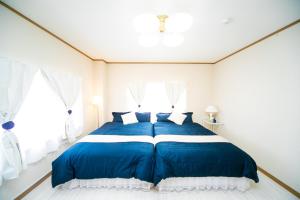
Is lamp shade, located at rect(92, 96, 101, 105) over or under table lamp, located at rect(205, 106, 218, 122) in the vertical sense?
over

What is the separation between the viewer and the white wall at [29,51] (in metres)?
1.57

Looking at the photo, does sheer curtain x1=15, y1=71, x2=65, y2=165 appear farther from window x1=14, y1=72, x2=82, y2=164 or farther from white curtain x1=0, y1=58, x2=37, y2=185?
white curtain x1=0, y1=58, x2=37, y2=185

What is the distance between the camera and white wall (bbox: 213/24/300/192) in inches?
73.9

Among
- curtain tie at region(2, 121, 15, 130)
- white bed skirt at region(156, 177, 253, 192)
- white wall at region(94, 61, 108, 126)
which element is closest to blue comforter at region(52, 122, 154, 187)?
white bed skirt at region(156, 177, 253, 192)

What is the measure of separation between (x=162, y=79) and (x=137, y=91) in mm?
850

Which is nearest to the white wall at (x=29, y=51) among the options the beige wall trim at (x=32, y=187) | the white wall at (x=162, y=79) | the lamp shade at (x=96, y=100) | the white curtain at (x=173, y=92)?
the beige wall trim at (x=32, y=187)

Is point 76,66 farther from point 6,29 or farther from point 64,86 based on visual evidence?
point 6,29

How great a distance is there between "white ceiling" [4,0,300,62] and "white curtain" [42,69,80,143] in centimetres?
71

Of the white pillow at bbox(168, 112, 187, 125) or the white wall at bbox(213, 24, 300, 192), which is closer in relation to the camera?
the white wall at bbox(213, 24, 300, 192)

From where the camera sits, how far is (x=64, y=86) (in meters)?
2.57

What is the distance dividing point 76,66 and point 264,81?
149 inches

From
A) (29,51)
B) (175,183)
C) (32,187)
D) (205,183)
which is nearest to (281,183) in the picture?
(205,183)

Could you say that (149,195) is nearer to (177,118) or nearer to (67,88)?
(177,118)

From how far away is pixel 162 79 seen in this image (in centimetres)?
409
